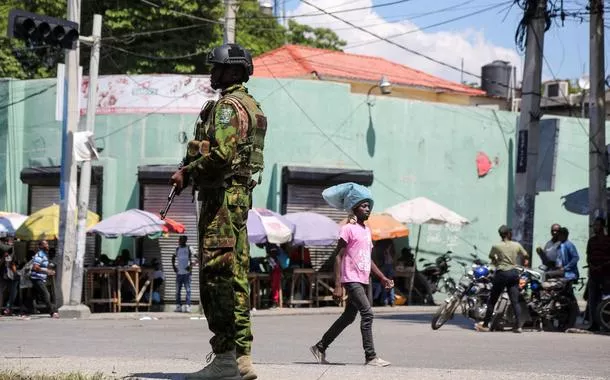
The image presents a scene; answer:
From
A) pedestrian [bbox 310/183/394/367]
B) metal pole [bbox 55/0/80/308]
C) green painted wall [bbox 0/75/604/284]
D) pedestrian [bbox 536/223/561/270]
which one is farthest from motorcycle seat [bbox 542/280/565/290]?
green painted wall [bbox 0/75/604/284]

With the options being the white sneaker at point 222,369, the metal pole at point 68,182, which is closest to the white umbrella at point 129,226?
the metal pole at point 68,182

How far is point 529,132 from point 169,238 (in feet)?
34.9

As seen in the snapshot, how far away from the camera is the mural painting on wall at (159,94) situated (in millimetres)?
28891

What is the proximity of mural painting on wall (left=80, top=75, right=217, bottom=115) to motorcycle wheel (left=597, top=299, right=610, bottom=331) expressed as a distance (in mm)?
13436

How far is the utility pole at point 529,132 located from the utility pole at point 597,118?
4.78ft

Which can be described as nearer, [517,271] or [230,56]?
[230,56]

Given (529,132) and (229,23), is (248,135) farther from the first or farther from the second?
(229,23)

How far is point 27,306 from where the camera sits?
2612 centimetres

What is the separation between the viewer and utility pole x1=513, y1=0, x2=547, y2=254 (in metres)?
20.9

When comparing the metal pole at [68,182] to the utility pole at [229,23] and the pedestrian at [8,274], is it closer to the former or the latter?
the pedestrian at [8,274]

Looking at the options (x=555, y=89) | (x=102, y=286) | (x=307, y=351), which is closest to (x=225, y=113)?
(x=307, y=351)

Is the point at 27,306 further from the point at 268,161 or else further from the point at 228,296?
the point at 228,296

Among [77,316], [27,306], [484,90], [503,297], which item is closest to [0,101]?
[27,306]

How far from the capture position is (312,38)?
192 ft
